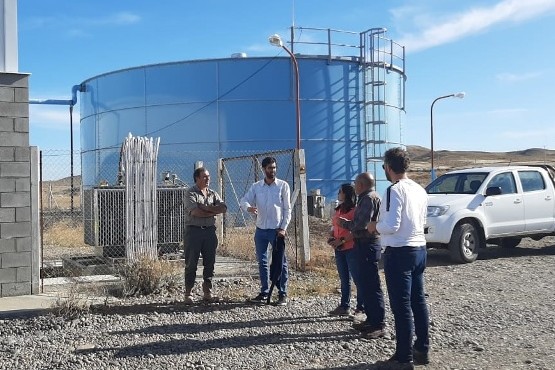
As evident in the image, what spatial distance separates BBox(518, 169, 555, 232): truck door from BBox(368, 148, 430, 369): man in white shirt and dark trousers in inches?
326

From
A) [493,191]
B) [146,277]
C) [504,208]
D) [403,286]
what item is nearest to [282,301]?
[146,277]

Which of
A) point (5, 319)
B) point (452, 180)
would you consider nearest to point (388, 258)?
point (5, 319)

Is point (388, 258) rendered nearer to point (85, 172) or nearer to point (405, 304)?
point (405, 304)

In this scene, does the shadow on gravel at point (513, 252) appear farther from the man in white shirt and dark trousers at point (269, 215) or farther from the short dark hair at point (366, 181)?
the short dark hair at point (366, 181)

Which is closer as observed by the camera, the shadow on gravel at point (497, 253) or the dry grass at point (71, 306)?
the dry grass at point (71, 306)

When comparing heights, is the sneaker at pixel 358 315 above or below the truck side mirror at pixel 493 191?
below

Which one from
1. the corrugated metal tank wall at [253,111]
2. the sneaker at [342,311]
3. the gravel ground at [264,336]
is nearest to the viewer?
the gravel ground at [264,336]

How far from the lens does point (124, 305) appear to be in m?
7.95

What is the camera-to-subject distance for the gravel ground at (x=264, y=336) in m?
5.73

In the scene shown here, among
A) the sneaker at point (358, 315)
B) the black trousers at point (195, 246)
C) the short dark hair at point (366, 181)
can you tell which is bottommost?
the sneaker at point (358, 315)

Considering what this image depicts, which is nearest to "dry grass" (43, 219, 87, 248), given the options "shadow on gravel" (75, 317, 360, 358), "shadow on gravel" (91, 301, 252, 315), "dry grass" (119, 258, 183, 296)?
"dry grass" (119, 258, 183, 296)

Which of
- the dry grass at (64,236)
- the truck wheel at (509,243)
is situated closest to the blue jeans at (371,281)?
the truck wheel at (509,243)

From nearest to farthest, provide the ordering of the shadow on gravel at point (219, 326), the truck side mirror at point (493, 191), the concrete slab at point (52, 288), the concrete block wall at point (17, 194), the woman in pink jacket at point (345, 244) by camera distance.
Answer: the shadow on gravel at point (219, 326) < the woman in pink jacket at point (345, 244) < the concrete slab at point (52, 288) < the concrete block wall at point (17, 194) < the truck side mirror at point (493, 191)

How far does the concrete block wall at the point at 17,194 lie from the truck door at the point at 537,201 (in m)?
9.44
